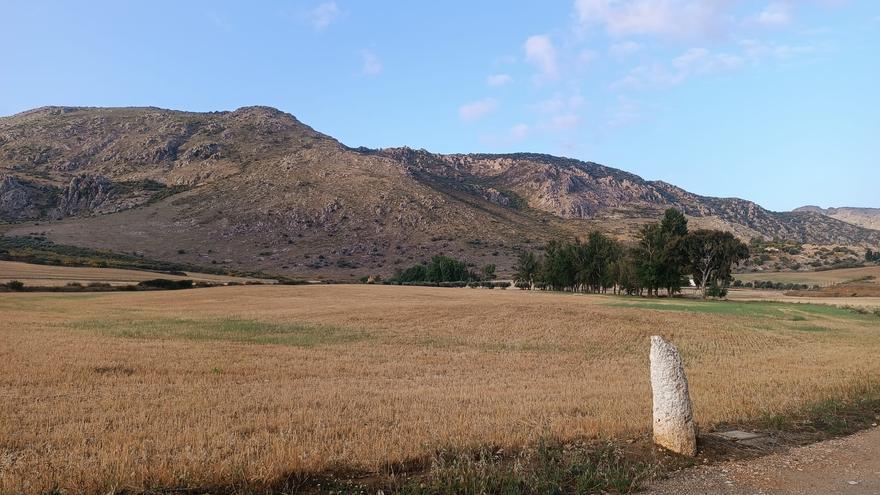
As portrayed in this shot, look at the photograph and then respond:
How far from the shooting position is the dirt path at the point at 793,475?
7969 mm

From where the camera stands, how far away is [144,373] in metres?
18.4

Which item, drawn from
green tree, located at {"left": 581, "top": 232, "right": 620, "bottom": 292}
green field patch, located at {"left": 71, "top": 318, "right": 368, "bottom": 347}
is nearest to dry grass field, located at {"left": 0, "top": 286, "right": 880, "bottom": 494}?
green field patch, located at {"left": 71, "top": 318, "right": 368, "bottom": 347}

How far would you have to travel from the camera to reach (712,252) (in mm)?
86562

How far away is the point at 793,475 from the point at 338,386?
37.4ft

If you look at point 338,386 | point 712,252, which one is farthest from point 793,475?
point 712,252

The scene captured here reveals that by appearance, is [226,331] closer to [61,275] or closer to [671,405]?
[671,405]

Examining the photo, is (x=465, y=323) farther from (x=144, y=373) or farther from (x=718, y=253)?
(x=718, y=253)

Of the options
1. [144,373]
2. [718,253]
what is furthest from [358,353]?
[718,253]

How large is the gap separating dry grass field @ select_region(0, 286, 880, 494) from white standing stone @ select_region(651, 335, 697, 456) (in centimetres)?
112

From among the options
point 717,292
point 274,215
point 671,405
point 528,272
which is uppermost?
point 274,215

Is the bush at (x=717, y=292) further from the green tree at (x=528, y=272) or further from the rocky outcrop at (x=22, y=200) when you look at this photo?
the rocky outcrop at (x=22, y=200)

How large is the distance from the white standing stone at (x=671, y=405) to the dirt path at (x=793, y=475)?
0.58 meters

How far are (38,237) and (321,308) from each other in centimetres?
11449

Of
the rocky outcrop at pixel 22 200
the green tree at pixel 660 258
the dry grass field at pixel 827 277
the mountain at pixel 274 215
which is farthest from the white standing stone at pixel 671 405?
the rocky outcrop at pixel 22 200
